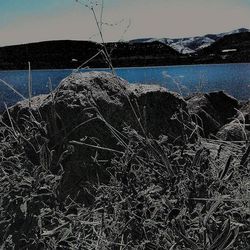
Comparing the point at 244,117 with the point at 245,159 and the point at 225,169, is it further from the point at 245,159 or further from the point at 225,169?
the point at 225,169

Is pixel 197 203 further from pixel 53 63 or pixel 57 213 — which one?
pixel 53 63

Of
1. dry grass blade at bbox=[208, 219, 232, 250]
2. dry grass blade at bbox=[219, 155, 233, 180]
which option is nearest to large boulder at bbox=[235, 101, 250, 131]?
dry grass blade at bbox=[219, 155, 233, 180]

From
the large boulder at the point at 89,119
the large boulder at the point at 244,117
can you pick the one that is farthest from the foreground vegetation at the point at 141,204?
the large boulder at the point at 89,119

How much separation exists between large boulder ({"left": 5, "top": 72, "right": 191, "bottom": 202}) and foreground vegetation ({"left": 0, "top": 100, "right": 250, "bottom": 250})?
33cm

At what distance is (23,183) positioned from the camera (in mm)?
2922

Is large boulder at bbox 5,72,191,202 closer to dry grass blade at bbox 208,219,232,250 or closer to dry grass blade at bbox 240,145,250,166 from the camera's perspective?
dry grass blade at bbox 240,145,250,166

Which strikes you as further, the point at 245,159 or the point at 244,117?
the point at 244,117

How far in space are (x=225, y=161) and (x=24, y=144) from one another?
1095 millimetres

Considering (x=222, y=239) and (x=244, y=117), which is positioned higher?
(x=222, y=239)

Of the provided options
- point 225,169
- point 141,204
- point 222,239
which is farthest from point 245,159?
point 222,239

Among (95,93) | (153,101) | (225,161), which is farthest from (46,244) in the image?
(153,101)

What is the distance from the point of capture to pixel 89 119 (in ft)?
11.7

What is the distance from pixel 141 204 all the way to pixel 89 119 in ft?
3.36

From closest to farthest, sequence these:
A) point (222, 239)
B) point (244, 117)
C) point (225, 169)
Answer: point (222, 239) < point (225, 169) < point (244, 117)
